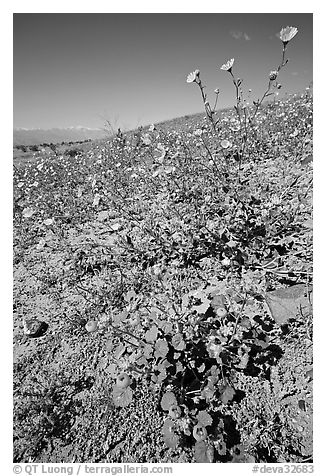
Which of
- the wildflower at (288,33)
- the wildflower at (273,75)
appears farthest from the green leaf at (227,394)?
the wildflower at (288,33)

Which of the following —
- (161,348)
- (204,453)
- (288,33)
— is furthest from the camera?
(288,33)

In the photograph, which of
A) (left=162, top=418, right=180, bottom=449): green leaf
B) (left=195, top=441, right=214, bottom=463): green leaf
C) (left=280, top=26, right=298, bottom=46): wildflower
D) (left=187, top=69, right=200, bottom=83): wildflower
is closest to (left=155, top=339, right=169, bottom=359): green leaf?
(left=162, top=418, right=180, bottom=449): green leaf

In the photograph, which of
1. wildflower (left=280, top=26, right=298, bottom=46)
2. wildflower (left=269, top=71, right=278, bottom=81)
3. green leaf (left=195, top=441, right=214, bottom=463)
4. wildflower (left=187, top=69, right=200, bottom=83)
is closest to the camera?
green leaf (left=195, top=441, right=214, bottom=463)

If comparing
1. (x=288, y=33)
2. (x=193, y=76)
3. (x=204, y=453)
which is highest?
(x=288, y=33)

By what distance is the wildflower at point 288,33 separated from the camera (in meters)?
2.27

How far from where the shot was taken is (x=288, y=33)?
231 cm

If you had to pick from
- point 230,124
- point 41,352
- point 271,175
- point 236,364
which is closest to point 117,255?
point 41,352

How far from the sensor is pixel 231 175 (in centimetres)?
446

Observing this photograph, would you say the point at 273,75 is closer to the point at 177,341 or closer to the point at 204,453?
the point at 177,341

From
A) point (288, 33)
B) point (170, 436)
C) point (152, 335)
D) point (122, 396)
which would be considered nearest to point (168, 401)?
point (170, 436)

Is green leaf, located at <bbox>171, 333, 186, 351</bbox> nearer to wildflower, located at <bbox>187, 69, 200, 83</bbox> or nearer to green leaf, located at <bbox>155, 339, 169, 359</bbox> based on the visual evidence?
green leaf, located at <bbox>155, 339, 169, 359</bbox>

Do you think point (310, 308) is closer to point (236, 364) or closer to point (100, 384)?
point (236, 364)

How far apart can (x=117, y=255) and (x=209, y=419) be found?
2.27 m

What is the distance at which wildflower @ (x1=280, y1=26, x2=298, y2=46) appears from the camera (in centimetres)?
227
